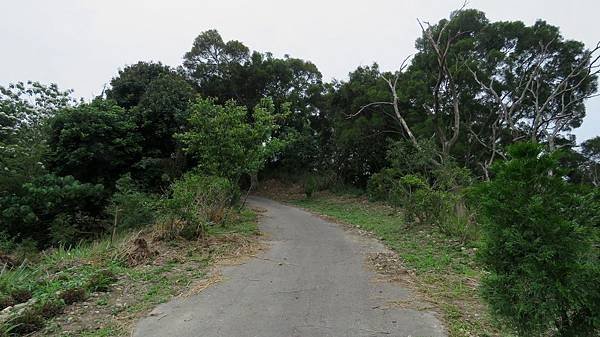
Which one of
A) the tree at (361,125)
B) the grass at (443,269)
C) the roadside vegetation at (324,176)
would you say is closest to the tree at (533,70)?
the roadside vegetation at (324,176)

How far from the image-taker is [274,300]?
4.74 meters

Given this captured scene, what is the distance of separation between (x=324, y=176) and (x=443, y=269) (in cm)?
1858

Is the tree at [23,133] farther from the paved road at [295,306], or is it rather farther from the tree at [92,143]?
the paved road at [295,306]

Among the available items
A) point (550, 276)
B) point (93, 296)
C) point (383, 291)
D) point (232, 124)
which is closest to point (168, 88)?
point (232, 124)

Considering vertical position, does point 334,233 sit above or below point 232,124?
below

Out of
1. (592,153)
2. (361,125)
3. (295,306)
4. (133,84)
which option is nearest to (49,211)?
(133,84)

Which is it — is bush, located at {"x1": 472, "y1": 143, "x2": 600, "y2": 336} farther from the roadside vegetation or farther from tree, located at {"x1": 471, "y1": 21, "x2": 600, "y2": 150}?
tree, located at {"x1": 471, "y1": 21, "x2": 600, "y2": 150}

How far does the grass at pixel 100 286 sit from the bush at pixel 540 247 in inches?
136

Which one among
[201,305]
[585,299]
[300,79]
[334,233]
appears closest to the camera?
[585,299]

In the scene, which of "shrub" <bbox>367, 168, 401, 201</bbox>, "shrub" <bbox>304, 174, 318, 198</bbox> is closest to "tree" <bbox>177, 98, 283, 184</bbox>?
"shrub" <bbox>367, 168, 401, 201</bbox>

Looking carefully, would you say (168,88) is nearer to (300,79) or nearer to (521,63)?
(300,79)

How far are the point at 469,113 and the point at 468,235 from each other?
502 inches

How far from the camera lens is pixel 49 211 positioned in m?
11.7

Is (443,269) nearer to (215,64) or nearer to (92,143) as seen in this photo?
(92,143)
